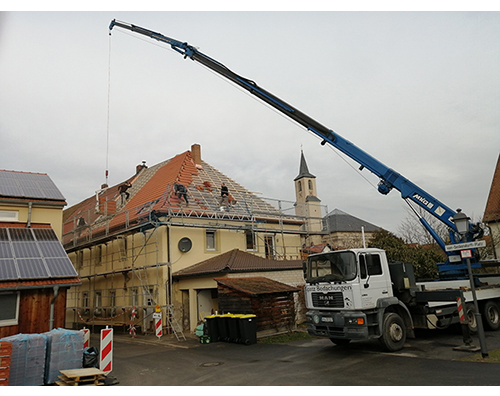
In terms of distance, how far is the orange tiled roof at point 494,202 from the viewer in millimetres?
30231

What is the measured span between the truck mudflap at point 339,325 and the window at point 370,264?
1229 mm

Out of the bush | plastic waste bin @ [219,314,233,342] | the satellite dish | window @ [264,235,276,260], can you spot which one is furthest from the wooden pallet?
the bush

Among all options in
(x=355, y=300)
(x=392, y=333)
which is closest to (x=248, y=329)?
(x=355, y=300)

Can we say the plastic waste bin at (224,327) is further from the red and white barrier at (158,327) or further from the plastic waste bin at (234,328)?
the red and white barrier at (158,327)

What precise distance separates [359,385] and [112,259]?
19829 millimetres

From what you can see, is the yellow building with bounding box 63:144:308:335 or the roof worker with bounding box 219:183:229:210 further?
the roof worker with bounding box 219:183:229:210

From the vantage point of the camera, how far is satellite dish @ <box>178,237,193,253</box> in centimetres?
2055

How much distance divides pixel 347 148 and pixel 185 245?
986 cm

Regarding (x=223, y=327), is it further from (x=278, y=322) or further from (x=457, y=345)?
(x=457, y=345)

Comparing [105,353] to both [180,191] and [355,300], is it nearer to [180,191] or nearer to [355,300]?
[355,300]

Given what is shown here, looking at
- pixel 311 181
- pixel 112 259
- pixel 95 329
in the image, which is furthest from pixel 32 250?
pixel 311 181

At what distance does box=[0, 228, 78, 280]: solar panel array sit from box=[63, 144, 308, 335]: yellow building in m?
6.06

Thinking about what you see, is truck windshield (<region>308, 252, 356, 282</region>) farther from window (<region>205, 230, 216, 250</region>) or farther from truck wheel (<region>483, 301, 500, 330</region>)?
window (<region>205, 230, 216, 250</region>)
